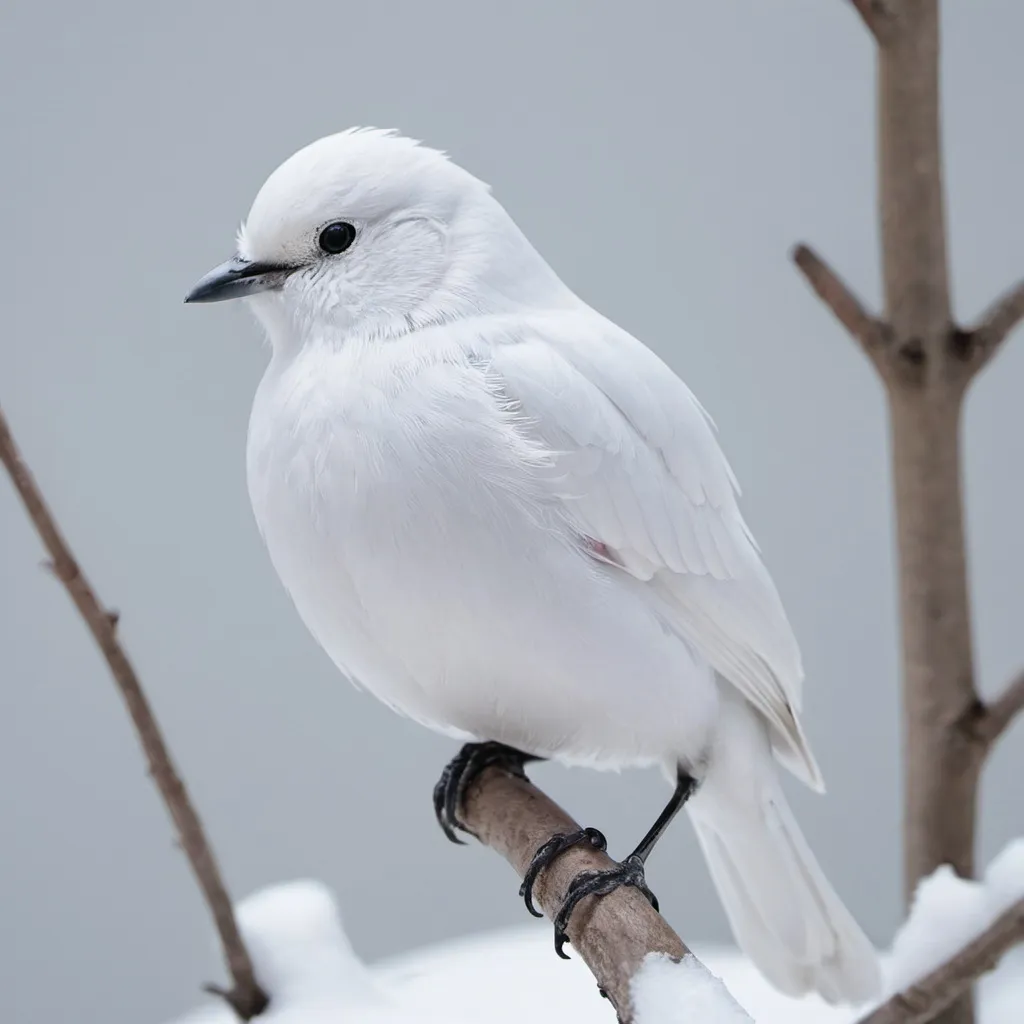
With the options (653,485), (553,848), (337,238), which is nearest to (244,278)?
(337,238)

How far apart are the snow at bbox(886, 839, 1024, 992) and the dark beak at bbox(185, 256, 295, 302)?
785 mm

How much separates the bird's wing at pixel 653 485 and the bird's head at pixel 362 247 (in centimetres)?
7

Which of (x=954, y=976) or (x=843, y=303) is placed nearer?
(x=954, y=976)

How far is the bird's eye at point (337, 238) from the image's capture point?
1.09m

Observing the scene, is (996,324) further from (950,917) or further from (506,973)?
(506,973)

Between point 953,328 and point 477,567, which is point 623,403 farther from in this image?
point 953,328

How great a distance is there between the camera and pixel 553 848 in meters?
1.08

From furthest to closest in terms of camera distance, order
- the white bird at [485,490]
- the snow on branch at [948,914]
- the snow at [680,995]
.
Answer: the snow on branch at [948,914]
the white bird at [485,490]
the snow at [680,995]

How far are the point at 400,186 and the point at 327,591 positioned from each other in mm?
327

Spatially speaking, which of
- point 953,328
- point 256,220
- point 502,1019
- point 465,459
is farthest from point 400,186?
point 502,1019

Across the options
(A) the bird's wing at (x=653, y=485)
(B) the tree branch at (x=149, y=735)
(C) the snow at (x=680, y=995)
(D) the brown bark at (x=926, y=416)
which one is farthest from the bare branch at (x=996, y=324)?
(B) the tree branch at (x=149, y=735)

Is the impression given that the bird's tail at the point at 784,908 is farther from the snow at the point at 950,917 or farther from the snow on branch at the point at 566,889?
the snow on branch at the point at 566,889

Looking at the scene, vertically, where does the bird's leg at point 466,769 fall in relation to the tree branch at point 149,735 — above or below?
below

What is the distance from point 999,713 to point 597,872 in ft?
1.63
